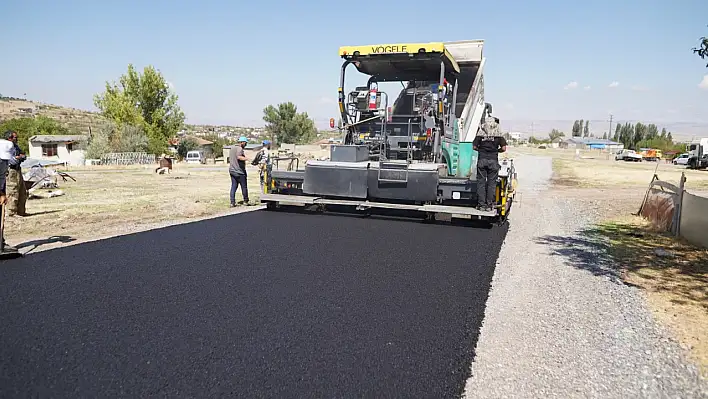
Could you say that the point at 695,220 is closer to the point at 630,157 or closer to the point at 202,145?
the point at 630,157

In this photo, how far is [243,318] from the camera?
12.1ft

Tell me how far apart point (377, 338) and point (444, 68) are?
6143mm

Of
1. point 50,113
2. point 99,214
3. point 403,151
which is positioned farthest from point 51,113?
point 403,151

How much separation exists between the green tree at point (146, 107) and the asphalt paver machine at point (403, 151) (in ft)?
112

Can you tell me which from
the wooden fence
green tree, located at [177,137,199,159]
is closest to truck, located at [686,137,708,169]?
the wooden fence

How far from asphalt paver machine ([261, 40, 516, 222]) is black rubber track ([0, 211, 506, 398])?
1436mm

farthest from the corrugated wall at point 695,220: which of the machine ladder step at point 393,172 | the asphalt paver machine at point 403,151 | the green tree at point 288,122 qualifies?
the green tree at point 288,122

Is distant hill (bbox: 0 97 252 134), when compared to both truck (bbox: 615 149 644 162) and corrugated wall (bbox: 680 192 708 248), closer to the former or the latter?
truck (bbox: 615 149 644 162)

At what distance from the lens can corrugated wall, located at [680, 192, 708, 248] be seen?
639 centimetres

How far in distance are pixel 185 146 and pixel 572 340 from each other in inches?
2094

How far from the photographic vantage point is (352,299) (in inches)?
164

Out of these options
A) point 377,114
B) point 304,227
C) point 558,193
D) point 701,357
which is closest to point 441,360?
point 701,357

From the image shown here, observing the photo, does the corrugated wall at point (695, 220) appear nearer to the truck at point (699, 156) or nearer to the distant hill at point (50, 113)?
the truck at point (699, 156)

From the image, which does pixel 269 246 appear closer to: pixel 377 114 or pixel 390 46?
pixel 377 114
